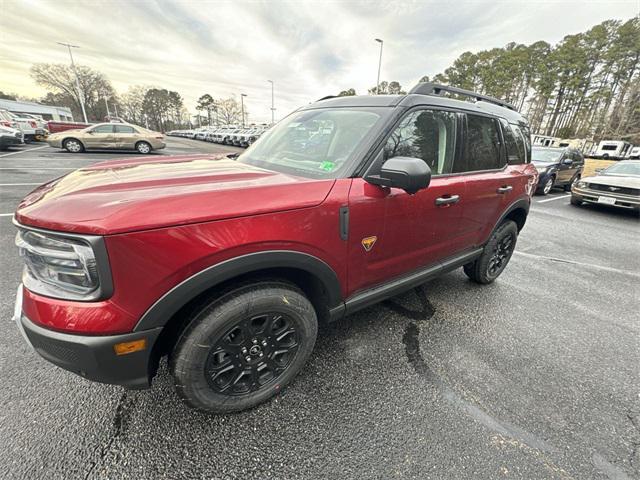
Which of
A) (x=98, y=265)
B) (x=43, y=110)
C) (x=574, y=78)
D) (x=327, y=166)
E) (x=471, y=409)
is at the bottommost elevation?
(x=471, y=409)

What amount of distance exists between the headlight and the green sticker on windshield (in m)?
1.28

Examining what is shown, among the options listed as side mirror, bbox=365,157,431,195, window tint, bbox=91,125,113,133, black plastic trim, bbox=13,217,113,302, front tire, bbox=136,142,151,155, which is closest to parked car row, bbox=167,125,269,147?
front tire, bbox=136,142,151,155

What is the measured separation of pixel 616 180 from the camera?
25.8 ft

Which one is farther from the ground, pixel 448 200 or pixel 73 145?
pixel 448 200

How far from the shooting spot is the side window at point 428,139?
2029 millimetres

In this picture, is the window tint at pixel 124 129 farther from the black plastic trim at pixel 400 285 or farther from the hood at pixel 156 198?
the black plastic trim at pixel 400 285

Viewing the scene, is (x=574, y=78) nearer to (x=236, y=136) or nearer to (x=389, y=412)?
(x=236, y=136)

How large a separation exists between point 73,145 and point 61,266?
53.3ft

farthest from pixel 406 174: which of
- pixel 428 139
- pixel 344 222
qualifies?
pixel 428 139

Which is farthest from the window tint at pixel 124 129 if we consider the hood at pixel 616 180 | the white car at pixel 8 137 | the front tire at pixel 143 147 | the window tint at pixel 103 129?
the hood at pixel 616 180

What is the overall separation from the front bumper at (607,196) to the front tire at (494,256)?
657 cm

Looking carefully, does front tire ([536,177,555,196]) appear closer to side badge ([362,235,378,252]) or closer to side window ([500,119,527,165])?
side window ([500,119,527,165])

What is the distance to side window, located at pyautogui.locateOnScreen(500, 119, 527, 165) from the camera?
305 cm

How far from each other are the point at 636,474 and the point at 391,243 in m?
1.74
